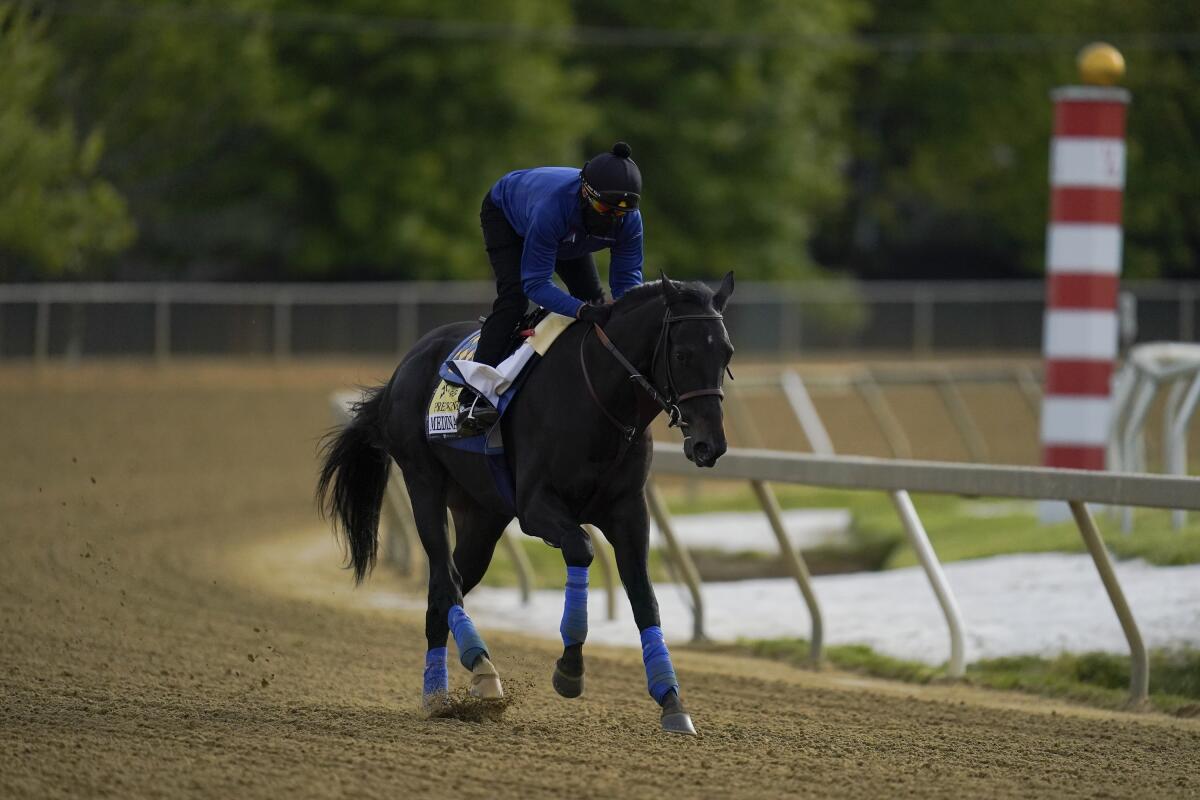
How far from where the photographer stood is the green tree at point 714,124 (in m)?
30.9

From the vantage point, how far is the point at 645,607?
634 cm

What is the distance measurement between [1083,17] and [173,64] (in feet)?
53.7

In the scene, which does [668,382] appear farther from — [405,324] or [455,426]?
[405,324]

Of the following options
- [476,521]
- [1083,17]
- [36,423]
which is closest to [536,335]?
[476,521]

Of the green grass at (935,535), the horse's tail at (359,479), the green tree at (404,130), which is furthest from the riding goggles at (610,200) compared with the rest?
the green tree at (404,130)

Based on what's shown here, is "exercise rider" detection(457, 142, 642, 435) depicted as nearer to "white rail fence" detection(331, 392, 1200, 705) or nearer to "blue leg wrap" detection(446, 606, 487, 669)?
"blue leg wrap" detection(446, 606, 487, 669)

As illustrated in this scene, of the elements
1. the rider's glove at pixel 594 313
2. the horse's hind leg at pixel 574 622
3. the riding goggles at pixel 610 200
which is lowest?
the horse's hind leg at pixel 574 622

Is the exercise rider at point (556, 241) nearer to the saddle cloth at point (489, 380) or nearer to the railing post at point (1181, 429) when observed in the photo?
the saddle cloth at point (489, 380)

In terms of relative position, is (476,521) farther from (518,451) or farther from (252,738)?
(252,738)

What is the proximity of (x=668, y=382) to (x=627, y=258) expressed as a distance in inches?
30.1

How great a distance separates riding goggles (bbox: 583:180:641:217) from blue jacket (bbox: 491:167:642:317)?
0.20 feet

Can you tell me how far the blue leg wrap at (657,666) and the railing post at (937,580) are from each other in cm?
213

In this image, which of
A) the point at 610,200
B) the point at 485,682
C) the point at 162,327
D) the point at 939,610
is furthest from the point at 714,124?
the point at 485,682

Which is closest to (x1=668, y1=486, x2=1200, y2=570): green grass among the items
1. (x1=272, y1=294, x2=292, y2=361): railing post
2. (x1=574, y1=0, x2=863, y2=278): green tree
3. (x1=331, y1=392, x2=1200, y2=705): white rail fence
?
(x1=331, y1=392, x2=1200, y2=705): white rail fence
